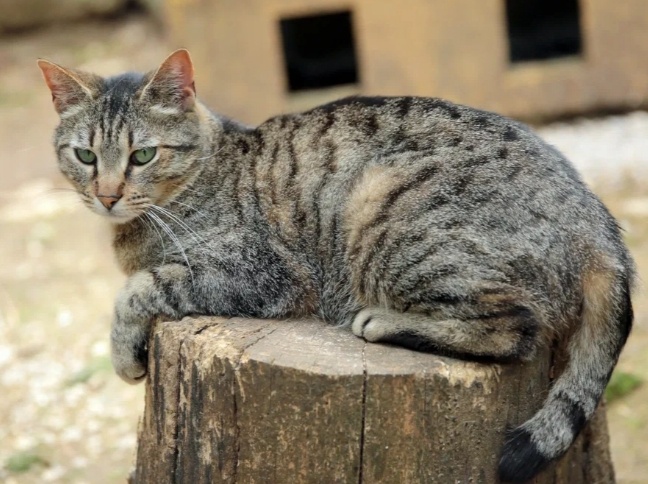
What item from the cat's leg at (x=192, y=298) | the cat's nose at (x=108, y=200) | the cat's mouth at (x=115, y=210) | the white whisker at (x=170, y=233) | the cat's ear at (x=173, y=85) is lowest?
the cat's leg at (x=192, y=298)

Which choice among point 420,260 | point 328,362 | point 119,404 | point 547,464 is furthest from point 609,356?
point 119,404

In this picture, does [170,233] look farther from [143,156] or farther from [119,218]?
[143,156]

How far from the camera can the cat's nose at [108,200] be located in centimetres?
366

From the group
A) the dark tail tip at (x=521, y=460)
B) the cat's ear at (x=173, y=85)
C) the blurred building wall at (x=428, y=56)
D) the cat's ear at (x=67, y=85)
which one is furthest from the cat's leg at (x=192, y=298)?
the blurred building wall at (x=428, y=56)

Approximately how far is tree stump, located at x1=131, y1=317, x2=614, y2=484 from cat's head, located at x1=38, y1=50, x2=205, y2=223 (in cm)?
72

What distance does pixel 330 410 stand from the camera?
3.05 metres

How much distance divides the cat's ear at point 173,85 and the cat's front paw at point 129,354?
0.95 m

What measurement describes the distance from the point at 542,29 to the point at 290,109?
2779 millimetres

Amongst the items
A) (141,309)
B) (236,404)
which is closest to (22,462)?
(141,309)

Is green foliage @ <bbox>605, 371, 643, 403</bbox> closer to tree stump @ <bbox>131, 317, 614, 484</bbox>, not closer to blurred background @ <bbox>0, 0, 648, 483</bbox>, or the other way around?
blurred background @ <bbox>0, 0, 648, 483</bbox>

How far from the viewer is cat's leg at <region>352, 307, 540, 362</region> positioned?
3227 millimetres

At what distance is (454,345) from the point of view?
3246 mm

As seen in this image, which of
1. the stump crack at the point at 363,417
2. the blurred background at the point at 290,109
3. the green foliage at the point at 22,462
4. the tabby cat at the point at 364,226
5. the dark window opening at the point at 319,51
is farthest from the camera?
the dark window opening at the point at 319,51

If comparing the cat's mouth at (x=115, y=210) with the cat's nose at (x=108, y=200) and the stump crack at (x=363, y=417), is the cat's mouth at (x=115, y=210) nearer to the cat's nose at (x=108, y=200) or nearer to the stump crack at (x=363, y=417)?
the cat's nose at (x=108, y=200)
